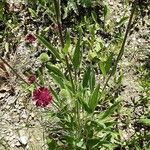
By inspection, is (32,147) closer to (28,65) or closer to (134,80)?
(28,65)

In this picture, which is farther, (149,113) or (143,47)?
(143,47)

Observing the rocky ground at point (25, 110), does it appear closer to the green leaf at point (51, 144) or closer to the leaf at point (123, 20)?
the green leaf at point (51, 144)

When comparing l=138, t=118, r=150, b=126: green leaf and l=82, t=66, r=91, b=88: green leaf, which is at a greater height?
l=82, t=66, r=91, b=88: green leaf

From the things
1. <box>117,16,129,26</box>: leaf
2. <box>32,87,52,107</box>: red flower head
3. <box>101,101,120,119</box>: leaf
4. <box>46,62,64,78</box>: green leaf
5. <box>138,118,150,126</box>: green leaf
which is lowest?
<box>138,118,150,126</box>: green leaf

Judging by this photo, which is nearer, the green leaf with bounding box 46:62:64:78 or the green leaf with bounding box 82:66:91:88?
the green leaf with bounding box 46:62:64:78

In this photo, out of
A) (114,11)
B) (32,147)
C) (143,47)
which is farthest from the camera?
(114,11)

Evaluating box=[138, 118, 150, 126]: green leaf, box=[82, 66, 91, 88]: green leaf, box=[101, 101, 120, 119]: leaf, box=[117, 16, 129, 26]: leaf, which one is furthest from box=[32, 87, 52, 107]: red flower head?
box=[117, 16, 129, 26]: leaf

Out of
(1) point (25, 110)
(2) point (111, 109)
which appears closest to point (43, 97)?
(2) point (111, 109)

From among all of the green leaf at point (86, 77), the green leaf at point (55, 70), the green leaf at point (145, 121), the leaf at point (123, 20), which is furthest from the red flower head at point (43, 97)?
the leaf at point (123, 20)

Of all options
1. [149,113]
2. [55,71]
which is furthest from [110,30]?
[55,71]

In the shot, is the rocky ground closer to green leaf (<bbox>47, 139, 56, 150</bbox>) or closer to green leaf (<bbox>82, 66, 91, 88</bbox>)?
green leaf (<bbox>47, 139, 56, 150</bbox>)

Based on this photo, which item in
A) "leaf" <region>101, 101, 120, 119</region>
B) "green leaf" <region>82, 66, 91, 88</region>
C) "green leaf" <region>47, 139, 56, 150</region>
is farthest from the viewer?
"green leaf" <region>47, 139, 56, 150</region>
